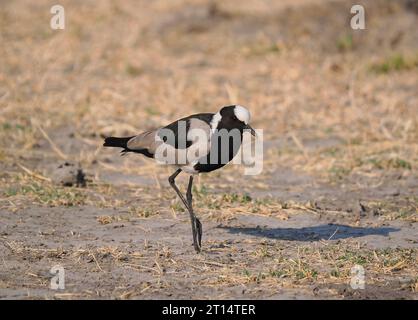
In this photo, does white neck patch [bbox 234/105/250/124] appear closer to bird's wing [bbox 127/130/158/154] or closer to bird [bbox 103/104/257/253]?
bird [bbox 103/104/257/253]

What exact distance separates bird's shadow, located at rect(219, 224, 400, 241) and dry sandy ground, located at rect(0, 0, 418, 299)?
0.02 meters

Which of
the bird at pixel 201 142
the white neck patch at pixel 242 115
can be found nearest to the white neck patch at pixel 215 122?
the bird at pixel 201 142

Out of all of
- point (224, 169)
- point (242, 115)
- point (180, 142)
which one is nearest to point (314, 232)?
point (242, 115)

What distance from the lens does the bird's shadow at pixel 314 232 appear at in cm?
614

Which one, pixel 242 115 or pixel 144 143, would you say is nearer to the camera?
pixel 242 115

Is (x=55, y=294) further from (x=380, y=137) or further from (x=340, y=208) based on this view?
(x=380, y=137)

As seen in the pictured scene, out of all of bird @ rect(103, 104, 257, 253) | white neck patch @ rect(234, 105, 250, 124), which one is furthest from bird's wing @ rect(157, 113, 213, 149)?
white neck patch @ rect(234, 105, 250, 124)

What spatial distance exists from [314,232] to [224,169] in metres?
1.99

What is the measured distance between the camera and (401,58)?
11.6 meters

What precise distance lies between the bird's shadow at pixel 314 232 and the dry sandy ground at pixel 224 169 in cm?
2

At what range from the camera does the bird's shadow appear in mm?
6139

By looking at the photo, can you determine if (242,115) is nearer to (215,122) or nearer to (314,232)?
(215,122)

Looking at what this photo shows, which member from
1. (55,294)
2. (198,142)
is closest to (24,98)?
(198,142)

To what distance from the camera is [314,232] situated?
629 cm
